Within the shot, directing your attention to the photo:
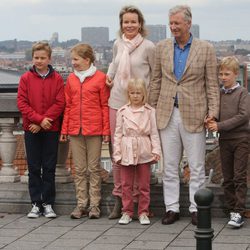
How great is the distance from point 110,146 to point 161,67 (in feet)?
3.55

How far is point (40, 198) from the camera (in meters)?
9.09

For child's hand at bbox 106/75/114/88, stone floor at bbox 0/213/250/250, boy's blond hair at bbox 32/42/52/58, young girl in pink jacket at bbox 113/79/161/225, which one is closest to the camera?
stone floor at bbox 0/213/250/250

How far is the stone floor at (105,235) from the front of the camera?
7.62 meters

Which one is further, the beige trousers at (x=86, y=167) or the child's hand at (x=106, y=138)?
the beige trousers at (x=86, y=167)

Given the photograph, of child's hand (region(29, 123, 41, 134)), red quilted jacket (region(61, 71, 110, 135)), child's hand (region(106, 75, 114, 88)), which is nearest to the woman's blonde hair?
child's hand (region(106, 75, 114, 88))

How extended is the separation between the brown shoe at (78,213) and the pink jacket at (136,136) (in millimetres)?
799

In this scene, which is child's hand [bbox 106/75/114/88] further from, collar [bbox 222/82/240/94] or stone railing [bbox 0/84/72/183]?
collar [bbox 222/82/240/94]

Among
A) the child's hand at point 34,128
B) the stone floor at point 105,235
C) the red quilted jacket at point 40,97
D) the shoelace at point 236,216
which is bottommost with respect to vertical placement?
the stone floor at point 105,235

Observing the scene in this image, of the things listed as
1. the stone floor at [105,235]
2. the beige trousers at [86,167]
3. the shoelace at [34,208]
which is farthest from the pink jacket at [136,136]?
the shoelace at [34,208]

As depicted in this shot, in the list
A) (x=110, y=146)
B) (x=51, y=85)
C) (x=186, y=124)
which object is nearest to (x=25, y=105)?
(x=51, y=85)

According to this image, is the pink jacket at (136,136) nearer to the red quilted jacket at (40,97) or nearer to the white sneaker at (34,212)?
the red quilted jacket at (40,97)

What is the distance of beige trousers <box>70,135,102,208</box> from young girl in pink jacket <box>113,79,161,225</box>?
41cm

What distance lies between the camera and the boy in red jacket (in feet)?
28.9

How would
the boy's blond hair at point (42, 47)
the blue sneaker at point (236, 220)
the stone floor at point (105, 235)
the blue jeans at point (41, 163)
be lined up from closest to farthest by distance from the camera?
1. the stone floor at point (105, 235)
2. the blue sneaker at point (236, 220)
3. the boy's blond hair at point (42, 47)
4. the blue jeans at point (41, 163)
